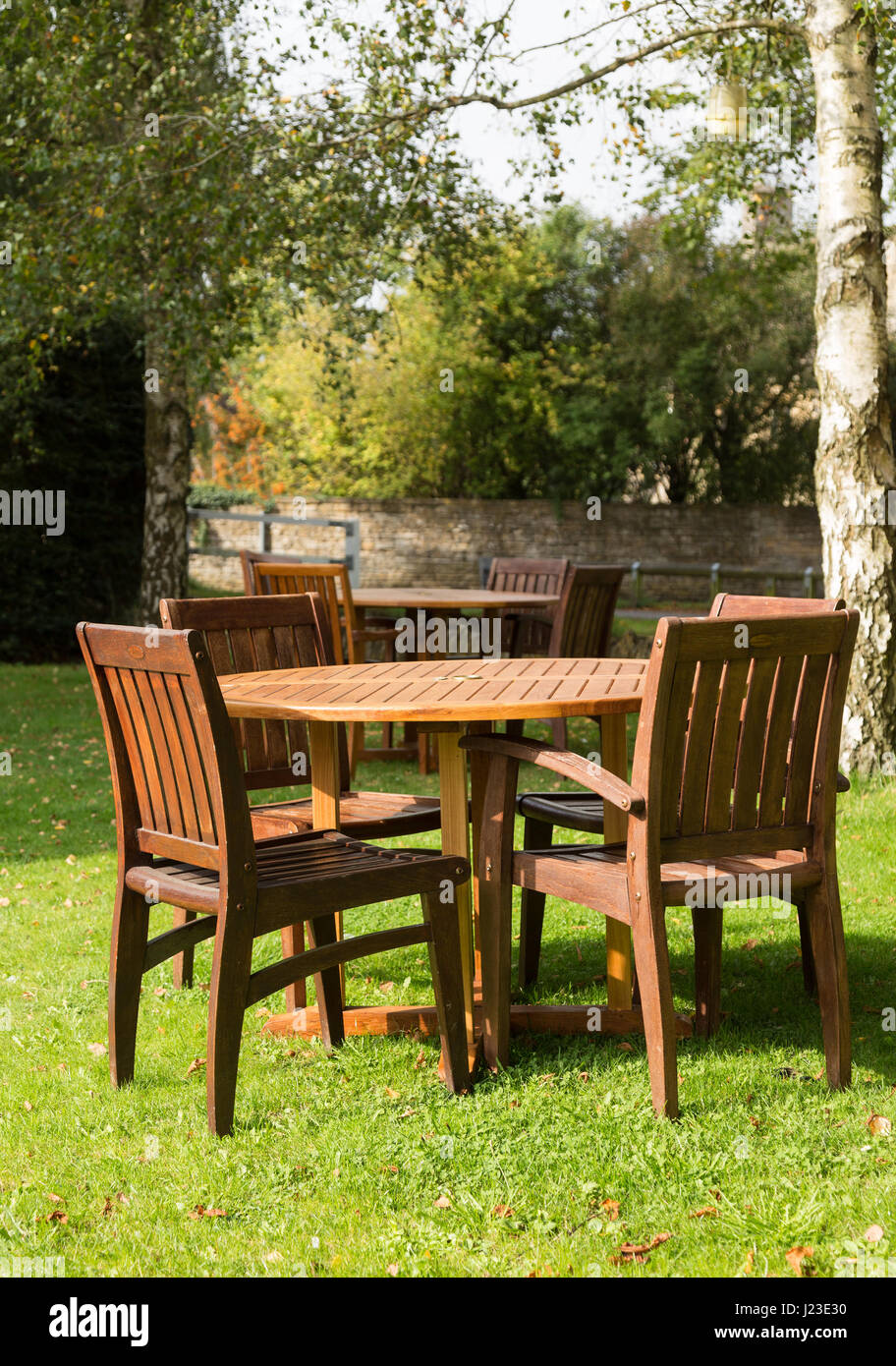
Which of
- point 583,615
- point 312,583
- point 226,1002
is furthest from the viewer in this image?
point 583,615

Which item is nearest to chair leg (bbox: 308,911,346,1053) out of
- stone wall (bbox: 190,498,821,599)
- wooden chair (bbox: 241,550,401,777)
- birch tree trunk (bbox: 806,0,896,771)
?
wooden chair (bbox: 241,550,401,777)

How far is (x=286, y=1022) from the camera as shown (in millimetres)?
3980

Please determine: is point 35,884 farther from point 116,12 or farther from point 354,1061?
point 116,12

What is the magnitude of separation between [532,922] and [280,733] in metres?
1.00

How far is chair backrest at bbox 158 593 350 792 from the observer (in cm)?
433

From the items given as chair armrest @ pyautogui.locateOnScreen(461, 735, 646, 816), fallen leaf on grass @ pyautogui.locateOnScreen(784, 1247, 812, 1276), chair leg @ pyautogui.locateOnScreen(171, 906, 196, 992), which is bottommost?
chair leg @ pyautogui.locateOnScreen(171, 906, 196, 992)

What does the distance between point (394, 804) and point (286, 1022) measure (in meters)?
0.73

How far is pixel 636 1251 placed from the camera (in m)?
2.61

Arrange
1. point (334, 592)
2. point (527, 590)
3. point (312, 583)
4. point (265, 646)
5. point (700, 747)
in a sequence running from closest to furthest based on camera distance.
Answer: point (700, 747) → point (265, 646) → point (334, 592) → point (312, 583) → point (527, 590)

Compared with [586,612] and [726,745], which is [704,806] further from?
[586,612]

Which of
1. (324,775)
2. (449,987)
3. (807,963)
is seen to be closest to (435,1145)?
(449,987)

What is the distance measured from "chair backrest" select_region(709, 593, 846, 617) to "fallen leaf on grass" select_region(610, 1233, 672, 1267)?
1.74 meters

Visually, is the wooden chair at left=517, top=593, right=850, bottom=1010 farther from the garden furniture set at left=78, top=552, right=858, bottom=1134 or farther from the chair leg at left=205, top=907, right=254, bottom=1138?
the chair leg at left=205, top=907, right=254, bottom=1138
